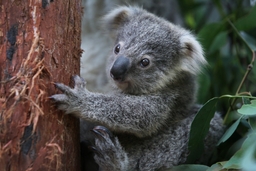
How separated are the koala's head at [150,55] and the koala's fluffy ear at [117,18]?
5.5 inches

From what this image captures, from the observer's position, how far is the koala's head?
287 cm

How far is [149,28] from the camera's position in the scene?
3.06 meters

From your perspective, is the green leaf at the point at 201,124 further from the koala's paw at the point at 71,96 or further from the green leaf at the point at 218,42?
the green leaf at the point at 218,42

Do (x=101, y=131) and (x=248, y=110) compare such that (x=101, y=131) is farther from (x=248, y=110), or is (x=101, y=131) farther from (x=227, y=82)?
(x=227, y=82)

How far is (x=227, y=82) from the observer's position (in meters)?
4.45

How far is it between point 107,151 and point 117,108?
0.94 ft

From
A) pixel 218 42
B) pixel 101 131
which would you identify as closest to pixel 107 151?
pixel 101 131

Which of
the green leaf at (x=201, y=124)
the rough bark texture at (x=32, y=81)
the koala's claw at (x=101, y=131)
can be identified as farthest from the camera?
the green leaf at (x=201, y=124)

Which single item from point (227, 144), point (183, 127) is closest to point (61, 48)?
point (183, 127)

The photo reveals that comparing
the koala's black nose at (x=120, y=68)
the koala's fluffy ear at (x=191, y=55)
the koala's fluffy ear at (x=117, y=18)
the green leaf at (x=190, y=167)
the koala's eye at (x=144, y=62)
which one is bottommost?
the green leaf at (x=190, y=167)

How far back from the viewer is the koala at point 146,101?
8.33ft

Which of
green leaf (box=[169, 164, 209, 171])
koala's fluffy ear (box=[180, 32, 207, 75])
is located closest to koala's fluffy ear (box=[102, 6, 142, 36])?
koala's fluffy ear (box=[180, 32, 207, 75])

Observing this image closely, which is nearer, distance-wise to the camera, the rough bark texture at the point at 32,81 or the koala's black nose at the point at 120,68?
the rough bark texture at the point at 32,81

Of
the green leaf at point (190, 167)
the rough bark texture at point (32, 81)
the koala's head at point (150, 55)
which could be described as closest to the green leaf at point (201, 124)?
the green leaf at point (190, 167)
